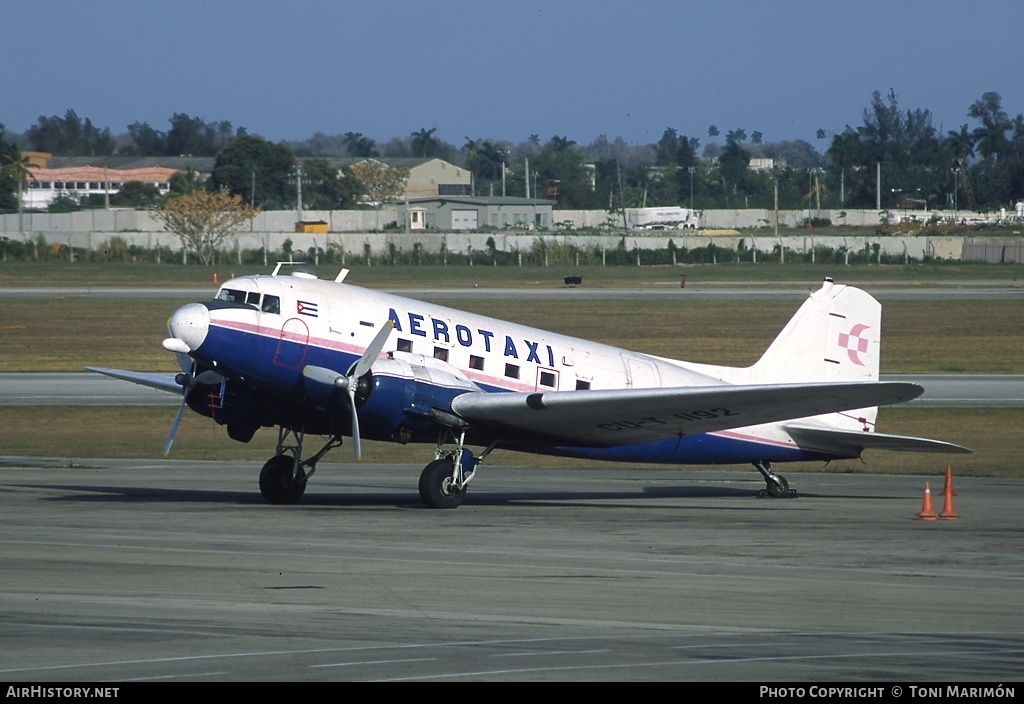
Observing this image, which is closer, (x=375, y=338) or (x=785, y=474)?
(x=375, y=338)

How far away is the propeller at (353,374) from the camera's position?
20828 mm

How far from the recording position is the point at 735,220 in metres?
195

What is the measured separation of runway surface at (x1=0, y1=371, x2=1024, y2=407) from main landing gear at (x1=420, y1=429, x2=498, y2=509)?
19932 millimetres

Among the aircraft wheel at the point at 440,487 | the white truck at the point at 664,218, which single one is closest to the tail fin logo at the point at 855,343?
the aircraft wheel at the point at 440,487

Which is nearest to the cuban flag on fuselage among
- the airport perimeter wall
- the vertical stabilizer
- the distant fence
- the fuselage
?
the fuselage

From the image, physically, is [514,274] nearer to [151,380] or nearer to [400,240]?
[400,240]

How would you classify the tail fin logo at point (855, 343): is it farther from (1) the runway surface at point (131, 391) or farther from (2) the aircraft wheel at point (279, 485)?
(1) the runway surface at point (131, 391)

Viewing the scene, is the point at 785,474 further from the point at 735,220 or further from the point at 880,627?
the point at 735,220

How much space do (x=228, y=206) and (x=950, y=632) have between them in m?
122

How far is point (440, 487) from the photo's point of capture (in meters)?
21.6

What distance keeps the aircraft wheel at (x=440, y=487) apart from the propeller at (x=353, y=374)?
1422 mm
